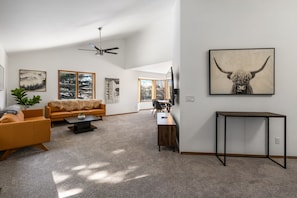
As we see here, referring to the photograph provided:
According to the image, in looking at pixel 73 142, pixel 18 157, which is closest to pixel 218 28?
pixel 73 142

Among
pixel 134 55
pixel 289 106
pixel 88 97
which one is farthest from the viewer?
pixel 134 55

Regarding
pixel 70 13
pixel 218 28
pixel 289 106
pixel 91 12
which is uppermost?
pixel 91 12

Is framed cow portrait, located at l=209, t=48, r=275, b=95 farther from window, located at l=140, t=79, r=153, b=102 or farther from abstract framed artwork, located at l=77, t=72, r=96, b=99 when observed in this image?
window, located at l=140, t=79, r=153, b=102

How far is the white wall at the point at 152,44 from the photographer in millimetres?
5415

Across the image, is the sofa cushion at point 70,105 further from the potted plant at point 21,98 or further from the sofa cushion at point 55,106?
the potted plant at point 21,98

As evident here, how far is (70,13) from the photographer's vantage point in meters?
2.88

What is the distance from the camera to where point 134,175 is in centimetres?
217

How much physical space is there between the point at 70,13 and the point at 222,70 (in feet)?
10.3

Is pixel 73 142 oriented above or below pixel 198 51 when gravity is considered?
below

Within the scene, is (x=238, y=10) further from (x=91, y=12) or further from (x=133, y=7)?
(x=91, y=12)

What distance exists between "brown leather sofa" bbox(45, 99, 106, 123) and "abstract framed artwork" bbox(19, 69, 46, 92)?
0.82 meters

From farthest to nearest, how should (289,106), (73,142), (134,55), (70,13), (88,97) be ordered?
(134,55)
(88,97)
(73,142)
(70,13)
(289,106)

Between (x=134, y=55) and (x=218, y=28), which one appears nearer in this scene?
(x=218, y=28)

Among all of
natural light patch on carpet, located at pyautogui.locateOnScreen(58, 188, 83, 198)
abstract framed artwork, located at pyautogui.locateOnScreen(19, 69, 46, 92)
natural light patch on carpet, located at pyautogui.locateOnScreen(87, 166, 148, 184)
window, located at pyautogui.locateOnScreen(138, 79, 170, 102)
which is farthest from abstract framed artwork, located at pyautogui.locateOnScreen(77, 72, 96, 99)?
natural light patch on carpet, located at pyautogui.locateOnScreen(58, 188, 83, 198)
